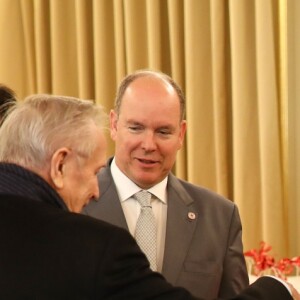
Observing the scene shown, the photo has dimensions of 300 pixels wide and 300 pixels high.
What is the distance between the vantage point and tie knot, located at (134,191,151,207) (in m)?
2.00

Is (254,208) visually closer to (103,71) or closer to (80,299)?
(103,71)

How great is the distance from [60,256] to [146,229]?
0.72 meters

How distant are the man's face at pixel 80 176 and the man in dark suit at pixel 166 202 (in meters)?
0.52

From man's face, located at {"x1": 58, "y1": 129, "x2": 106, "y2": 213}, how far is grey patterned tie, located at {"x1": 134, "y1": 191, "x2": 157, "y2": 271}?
49cm

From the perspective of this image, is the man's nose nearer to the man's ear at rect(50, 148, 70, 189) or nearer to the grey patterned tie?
the grey patterned tie

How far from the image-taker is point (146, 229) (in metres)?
1.96

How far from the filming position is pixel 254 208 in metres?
2.99

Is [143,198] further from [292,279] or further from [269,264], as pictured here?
[292,279]

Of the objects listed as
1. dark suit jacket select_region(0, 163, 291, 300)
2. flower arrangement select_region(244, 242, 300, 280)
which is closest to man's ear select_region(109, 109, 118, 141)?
dark suit jacket select_region(0, 163, 291, 300)

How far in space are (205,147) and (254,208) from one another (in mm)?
348

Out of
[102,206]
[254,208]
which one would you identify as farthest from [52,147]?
[254,208]

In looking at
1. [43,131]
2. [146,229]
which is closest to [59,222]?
[43,131]

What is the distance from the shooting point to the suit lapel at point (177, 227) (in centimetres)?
193

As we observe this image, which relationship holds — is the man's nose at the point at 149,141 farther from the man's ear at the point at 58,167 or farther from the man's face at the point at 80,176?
the man's ear at the point at 58,167
